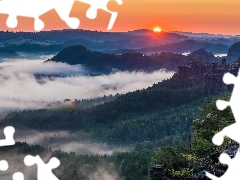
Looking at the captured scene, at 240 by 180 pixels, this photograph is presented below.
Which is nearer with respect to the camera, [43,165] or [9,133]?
[9,133]

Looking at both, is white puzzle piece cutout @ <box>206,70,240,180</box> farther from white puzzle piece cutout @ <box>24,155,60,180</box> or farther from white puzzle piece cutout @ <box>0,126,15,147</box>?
white puzzle piece cutout @ <box>0,126,15,147</box>

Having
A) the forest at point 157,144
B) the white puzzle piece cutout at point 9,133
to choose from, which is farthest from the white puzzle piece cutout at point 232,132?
the white puzzle piece cutout at point 9,133

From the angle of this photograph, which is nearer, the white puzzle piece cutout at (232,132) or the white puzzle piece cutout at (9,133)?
the white puzzle piece cutout at (232,132)

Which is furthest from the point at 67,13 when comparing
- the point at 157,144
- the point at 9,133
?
the point at 157,144

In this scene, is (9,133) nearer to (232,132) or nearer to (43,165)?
(43,165)

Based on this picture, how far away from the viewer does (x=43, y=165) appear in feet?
77.1

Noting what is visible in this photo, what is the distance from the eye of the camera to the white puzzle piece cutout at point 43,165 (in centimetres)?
2138

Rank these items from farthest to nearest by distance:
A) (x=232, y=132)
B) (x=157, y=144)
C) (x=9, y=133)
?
(x=157, y=144) → (x=9, y=133) → (x=232, y=132)

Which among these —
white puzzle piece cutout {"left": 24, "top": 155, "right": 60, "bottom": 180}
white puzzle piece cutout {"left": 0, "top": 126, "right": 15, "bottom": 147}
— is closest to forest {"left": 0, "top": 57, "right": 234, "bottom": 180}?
white puzzle piece cutout {"left": 24, "top": 155, "right": 60, "bottom": 180}

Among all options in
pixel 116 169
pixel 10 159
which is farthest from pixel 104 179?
→ pixel 10 159

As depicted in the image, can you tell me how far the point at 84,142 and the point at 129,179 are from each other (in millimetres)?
81900

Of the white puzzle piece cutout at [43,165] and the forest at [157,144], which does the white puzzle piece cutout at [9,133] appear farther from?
the forest at [157,144]

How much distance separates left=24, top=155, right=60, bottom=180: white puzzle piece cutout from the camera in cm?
2138

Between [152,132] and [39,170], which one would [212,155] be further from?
[152,132]
